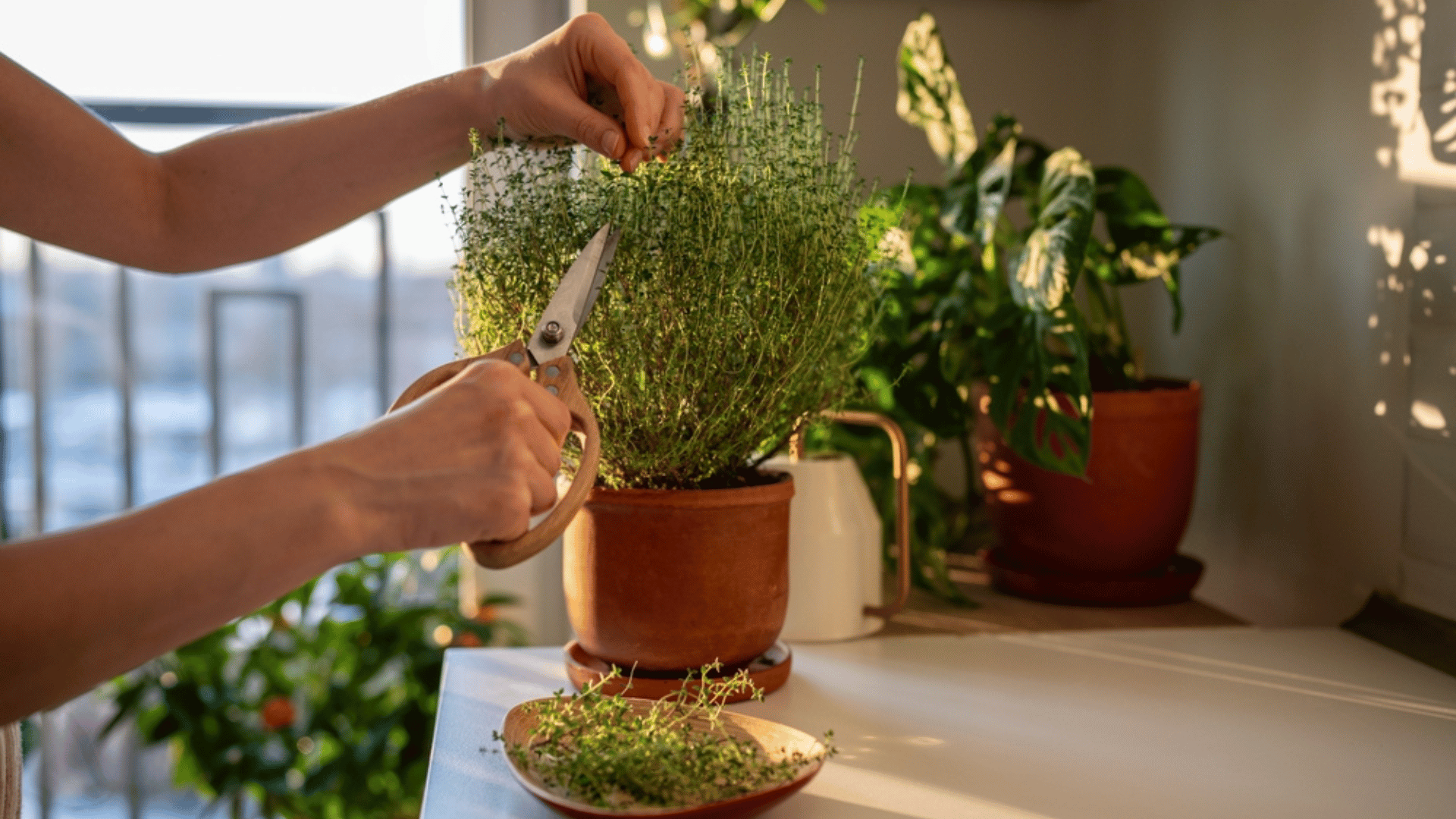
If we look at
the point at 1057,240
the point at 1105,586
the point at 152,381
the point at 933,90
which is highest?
the point at 933,90

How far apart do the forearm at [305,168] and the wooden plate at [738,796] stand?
414mm

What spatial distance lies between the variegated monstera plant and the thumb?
29cm

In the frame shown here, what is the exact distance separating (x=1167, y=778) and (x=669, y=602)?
33 centimetres

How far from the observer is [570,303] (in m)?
0.67

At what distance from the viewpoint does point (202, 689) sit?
5.31ft

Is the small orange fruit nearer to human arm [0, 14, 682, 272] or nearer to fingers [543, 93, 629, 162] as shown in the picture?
human arm [0, 14, 682, 272]

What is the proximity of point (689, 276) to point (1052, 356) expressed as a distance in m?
0.47

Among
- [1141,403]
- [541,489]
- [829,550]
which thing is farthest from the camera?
[1141,403]

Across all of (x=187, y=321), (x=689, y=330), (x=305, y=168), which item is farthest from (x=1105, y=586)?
(x=187, y=321)

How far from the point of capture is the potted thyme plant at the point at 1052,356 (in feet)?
3.39

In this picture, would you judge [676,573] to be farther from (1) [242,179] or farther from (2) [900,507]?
(1) [242,179]

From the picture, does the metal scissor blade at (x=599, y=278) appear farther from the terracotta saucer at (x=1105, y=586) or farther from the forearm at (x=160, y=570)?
the terracotta saucer at (x=1105, y=586)

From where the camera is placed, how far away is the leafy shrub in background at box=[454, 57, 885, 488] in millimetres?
732

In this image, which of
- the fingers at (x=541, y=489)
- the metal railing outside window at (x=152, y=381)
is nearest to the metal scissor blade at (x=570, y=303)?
the fingers at (x=541, y=489)
